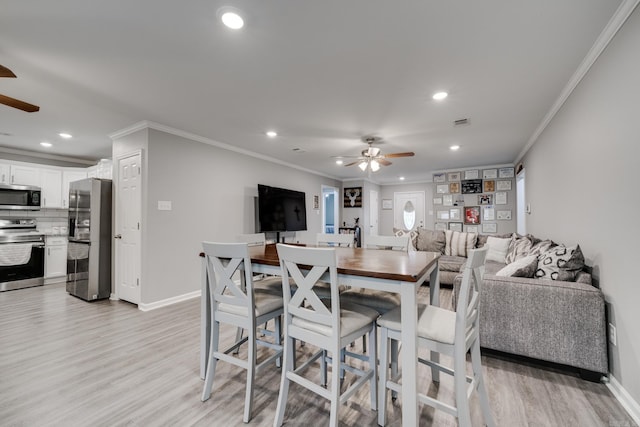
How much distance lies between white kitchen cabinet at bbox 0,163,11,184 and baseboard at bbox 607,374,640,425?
7.69 m

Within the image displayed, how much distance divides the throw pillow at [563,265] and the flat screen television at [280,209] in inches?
156

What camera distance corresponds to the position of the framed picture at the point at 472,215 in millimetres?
6383

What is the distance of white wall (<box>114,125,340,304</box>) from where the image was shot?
354 cm

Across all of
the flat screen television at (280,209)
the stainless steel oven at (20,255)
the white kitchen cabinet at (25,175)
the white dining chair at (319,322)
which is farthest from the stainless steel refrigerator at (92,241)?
the white dining chair at (319,322)

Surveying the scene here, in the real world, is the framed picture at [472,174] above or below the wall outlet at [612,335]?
above

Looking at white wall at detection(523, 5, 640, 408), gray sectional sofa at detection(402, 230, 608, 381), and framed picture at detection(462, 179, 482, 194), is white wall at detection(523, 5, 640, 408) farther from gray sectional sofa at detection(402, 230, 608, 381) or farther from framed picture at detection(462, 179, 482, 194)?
framed picture at detection(462, 179, 482, 194)

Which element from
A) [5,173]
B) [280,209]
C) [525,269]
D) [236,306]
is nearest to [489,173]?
[525,269]

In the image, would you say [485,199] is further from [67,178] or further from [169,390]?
[67,178]

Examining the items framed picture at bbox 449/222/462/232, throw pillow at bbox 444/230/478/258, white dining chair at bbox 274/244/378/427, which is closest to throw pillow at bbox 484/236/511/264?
throw pillow at bbox 444/230/478/258

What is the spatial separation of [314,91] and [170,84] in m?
1.32

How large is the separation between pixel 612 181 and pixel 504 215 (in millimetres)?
4732

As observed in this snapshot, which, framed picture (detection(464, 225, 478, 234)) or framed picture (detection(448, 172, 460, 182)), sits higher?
framed picture (detection(448, 172, 460, 182))

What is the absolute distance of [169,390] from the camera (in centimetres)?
188

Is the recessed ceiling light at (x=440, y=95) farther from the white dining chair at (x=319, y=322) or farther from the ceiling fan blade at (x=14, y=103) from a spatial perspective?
the ceiling fan blade at (x=14, y=103)
